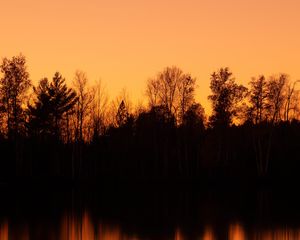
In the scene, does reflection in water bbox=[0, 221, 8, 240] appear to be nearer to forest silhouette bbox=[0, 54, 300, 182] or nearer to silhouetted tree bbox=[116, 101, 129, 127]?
forest silhouette bbox=[0, 54, 300, 182]

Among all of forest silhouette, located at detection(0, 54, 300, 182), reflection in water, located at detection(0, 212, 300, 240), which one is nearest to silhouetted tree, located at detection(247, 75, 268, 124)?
forest silhouette, located at detection(0, 54, 300, 182)

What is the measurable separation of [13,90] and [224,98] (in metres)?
26.9

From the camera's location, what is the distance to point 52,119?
67.8m

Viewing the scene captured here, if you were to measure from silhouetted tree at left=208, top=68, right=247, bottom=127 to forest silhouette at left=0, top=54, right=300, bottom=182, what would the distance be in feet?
0.43

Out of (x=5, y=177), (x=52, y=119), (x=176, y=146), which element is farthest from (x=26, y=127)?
(x=176, y=146)

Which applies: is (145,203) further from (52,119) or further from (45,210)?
(52,119)

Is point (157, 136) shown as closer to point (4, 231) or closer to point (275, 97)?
point (275, 97)

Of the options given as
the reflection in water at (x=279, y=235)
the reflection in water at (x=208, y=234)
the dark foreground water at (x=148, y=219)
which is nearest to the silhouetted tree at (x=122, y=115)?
the dark foreground water at (x=148, y=219)

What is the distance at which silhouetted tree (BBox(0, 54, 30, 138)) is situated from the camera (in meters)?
58.8

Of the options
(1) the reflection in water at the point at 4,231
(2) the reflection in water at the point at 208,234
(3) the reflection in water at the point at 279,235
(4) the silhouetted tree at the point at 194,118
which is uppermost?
(4) the silhouetted tree at the point at 194,118

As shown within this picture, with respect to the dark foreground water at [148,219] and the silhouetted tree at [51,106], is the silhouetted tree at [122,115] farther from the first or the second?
the dark foreground water at [148,219]

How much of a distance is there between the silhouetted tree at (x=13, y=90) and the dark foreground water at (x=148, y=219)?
885 inches

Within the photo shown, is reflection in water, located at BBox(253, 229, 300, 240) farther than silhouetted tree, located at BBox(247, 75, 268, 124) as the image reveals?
No

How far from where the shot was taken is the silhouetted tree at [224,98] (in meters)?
67.4
